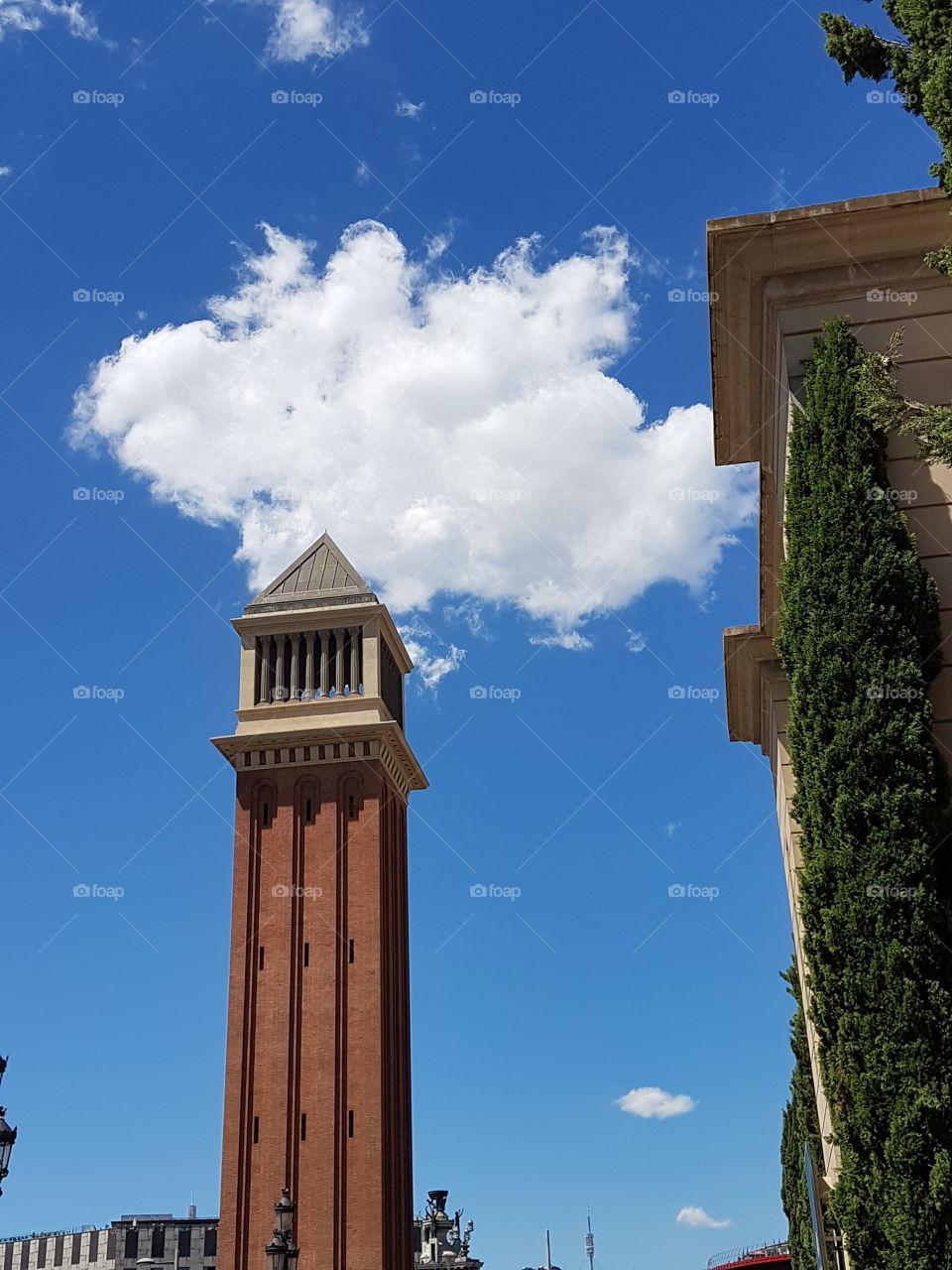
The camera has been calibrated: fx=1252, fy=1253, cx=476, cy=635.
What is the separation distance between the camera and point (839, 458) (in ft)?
38.2

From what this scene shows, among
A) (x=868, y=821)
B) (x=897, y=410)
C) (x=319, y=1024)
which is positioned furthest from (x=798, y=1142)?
(x=319, y=1024)

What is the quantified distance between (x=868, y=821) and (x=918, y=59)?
627cm

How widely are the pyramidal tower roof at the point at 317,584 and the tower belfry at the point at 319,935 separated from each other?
0.07 metres

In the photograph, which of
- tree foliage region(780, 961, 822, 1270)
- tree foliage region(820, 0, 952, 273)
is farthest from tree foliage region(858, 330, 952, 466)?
tree foliage region(780, 961, 822, 1270)

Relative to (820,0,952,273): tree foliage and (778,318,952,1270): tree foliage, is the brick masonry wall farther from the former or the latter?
(820,0,952,273): tree foliage

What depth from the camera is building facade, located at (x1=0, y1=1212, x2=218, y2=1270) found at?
70062 millimetres

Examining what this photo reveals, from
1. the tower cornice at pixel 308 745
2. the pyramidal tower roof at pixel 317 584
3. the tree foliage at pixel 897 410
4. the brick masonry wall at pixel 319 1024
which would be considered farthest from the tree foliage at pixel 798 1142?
the pyramidal tower roof at pixel 317 584

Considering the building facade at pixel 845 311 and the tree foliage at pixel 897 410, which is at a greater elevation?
the building facade at pixel 845 311

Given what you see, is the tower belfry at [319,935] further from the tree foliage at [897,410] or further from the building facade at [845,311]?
the tree foliage at [897,410]

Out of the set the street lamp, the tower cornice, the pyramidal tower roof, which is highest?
the pyramidal tower roof

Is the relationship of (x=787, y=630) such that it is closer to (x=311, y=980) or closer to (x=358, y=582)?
(x=311, y=980)

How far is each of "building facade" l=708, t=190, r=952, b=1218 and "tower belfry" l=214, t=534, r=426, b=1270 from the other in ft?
87.3

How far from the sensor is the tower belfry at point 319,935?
37.1 m

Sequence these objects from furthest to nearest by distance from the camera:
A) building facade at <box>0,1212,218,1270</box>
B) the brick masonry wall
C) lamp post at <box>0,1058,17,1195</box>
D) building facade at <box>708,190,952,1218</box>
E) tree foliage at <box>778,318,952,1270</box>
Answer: building facade at <box>0,1212,218,1270</box>, the brick masonry wall, lamp post at <box>0,1058,17,1195</box>, building facade at <box>708,190,952,1218</box>, tree foliage at <box>778,318,952,1270</box>
